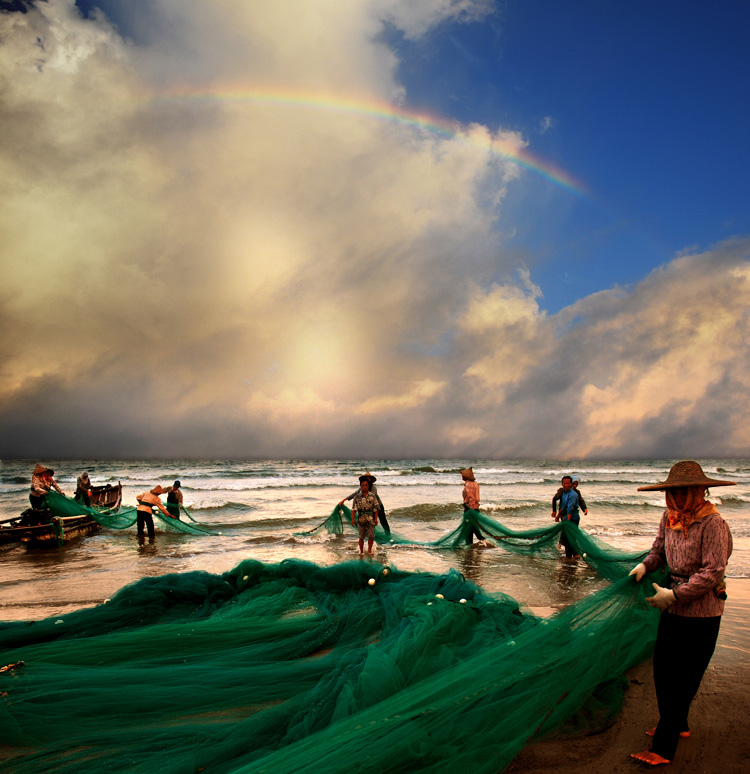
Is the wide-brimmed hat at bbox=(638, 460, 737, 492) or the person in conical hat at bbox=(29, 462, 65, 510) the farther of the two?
the person in conical hat at bbox=(29, 462, 65, 510)

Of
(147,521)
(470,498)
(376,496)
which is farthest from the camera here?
(147,521)

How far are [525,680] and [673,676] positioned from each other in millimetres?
891

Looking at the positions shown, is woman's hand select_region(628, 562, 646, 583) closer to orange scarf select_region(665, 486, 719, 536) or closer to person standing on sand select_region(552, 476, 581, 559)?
orange scarf select_region(665, 486, 719, 536)

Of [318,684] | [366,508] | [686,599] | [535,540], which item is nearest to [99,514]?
[366,508]

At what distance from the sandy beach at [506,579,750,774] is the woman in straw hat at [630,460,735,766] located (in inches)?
6.1

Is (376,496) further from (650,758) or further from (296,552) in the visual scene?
(650,758)

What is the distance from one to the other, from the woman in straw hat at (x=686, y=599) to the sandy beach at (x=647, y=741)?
0.15m

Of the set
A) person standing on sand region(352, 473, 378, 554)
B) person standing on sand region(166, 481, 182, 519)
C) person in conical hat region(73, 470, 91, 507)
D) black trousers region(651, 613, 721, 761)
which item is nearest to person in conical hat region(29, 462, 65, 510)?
person in conical hat region(73, 470, 91, 507)

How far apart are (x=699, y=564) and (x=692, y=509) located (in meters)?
0.32

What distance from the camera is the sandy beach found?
9.56 ft

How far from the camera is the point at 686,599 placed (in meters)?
2.77

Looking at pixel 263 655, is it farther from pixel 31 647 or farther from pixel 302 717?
pixel 31 647

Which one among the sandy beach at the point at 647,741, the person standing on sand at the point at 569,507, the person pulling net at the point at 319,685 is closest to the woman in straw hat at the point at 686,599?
the sandy beach at the point at 647,741

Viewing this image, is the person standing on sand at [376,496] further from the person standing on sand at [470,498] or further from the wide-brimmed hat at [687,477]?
the wide-brimmed hat at [687,477]
